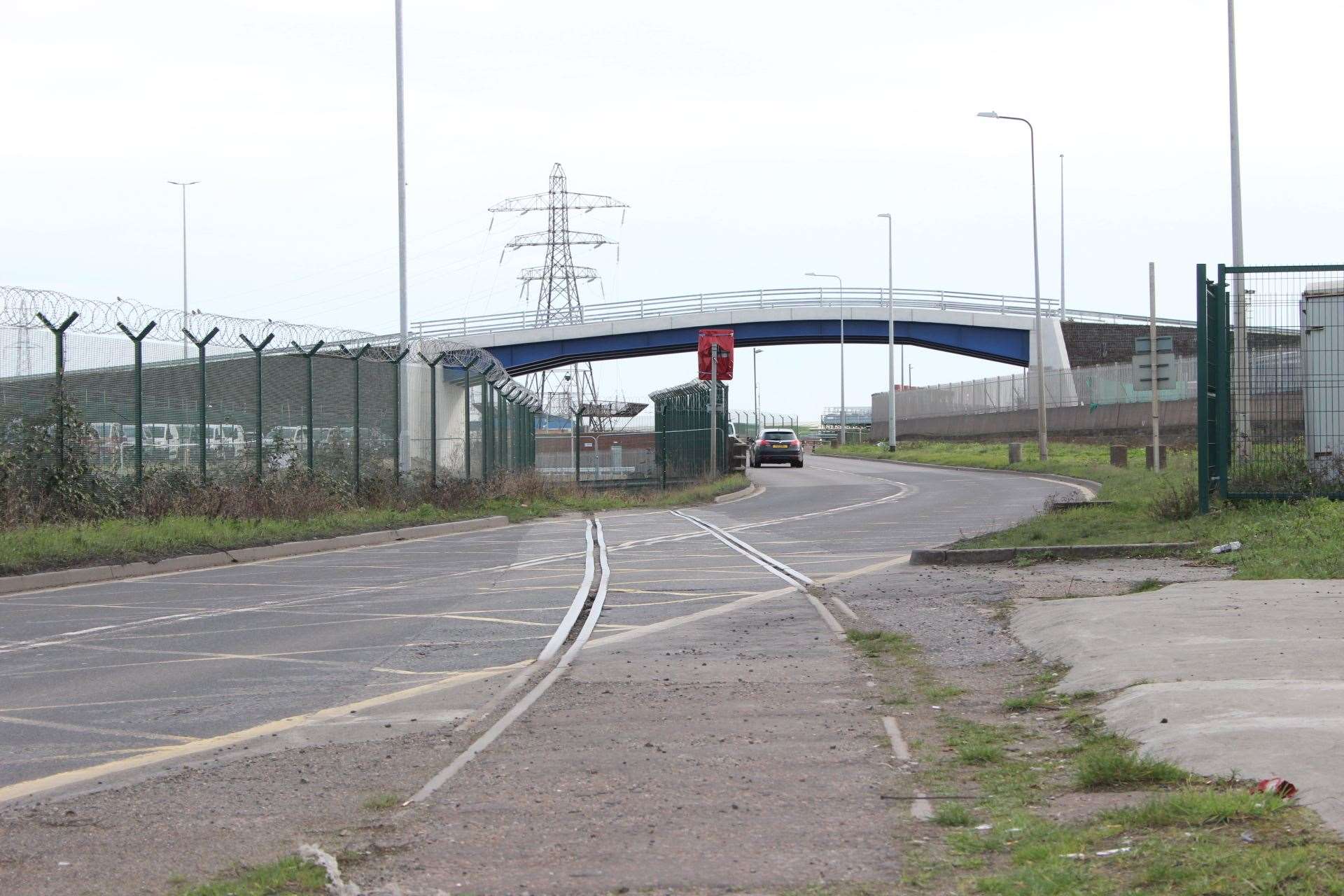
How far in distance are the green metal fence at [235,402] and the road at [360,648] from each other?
362 centimetres

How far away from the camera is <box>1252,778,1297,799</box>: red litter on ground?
16.0 feet

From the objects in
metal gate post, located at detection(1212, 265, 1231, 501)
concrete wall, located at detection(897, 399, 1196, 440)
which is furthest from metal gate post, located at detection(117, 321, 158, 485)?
concrete wall, located at detection(897, 399, 1196, 440)

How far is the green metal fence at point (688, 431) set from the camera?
131 ft

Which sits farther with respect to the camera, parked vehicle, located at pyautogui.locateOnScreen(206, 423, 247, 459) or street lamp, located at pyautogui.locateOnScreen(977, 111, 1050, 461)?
street lamp, located at pyautogui.locateOnScreen(977, 111, 1050, 461)

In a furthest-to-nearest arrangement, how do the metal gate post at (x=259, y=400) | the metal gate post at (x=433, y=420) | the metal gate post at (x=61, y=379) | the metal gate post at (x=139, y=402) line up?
the metal gate post at (x=433, y=420), the metal gate post at (x=259, y=400), the metal gate post at (x=139, y=402), the metal gate post at (x=61, y=379)

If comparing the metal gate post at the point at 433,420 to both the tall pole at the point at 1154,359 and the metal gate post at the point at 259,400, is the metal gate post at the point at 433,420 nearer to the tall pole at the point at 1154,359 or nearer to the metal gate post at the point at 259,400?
the metal gate post at the point at 259,400

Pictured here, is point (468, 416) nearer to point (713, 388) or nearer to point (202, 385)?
point (713, 388)

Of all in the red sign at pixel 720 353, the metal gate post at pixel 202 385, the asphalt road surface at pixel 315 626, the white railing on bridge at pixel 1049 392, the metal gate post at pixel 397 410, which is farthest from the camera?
the white railing on bridge at pixel 1049 392

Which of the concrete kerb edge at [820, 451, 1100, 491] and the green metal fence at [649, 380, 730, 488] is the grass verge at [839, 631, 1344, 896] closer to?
the concrete kerb edge at [820, 451, 1100, 491]

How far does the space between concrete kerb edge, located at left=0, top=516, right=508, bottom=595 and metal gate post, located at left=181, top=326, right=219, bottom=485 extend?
2605 millimetres

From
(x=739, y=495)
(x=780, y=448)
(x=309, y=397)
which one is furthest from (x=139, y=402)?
(x=780, y=448)

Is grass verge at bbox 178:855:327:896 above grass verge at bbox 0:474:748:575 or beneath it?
beneath

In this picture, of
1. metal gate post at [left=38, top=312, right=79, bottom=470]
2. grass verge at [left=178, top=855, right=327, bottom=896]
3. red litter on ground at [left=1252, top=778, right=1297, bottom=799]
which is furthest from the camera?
metal gate post at [left=38, top=312, right=79, bottom=470]

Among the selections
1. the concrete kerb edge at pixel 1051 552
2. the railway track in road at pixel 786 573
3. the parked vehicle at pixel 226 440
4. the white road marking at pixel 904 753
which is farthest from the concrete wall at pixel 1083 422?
the white road marking at pixel 904 753
